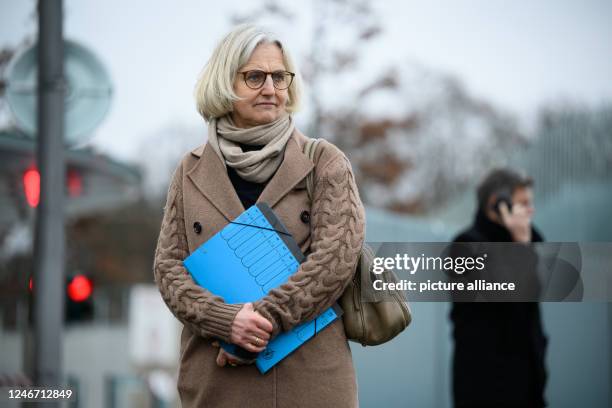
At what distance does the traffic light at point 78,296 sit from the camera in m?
7.59

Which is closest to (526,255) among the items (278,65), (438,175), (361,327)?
(361,327)

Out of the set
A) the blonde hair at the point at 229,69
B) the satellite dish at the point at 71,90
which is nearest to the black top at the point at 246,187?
the blonde hair at the point at 229,69

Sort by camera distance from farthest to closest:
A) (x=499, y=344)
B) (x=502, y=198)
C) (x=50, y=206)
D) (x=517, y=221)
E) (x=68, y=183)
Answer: (x=68, y=183) < (x=50, y=206) < (x=502, y=198) < (x=499, y=344) < (x=517, y=221)

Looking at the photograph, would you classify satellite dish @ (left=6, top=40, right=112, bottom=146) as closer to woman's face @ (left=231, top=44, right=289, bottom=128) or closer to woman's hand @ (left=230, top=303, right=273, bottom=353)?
woman's face @ (left=231, top=44, right=289, bottom=128)

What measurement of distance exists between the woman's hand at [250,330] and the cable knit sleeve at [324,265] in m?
0.03

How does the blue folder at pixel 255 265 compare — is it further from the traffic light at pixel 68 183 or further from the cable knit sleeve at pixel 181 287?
the traffic light at pixel 68 183

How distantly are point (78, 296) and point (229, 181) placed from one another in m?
4.81

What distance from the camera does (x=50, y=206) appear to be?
5164 millimetres

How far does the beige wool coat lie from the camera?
113 inches

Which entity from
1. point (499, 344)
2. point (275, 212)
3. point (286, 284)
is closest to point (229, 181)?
point (275, 212)

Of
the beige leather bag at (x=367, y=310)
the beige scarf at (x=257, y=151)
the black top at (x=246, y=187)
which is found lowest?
the beige leather bag at (x=367, y=310)

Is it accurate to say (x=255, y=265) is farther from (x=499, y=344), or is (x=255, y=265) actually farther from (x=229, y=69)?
(x=499, y=344)

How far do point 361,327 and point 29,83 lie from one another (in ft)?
10.5
